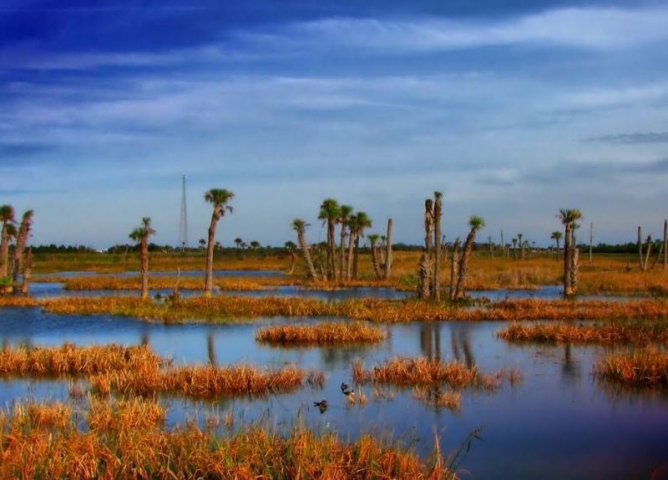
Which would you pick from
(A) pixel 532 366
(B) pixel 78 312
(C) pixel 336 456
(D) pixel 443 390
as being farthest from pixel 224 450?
(B) pixel 78 312

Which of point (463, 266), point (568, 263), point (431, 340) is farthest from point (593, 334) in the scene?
point (568, 263)

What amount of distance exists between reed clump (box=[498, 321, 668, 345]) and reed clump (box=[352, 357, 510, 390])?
295 inches

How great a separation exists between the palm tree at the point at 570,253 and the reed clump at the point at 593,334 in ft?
65.9

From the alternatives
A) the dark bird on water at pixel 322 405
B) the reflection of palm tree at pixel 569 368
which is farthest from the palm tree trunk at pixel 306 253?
the dark bird on water at pixel 322 405

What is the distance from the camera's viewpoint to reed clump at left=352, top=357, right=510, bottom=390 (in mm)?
16969

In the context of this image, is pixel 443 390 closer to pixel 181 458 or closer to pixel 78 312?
pixel 181 458

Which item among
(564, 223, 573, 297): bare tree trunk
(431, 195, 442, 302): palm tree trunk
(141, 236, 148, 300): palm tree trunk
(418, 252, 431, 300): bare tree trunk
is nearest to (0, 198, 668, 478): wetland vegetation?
(431, 195, 442, 302): palm tree trunk

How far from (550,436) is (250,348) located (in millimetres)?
12783

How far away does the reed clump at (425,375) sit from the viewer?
16969 mm

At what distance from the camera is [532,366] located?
19922mm

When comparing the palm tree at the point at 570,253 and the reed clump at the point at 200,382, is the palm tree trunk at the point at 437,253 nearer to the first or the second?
the palm tree at the point at 570,253

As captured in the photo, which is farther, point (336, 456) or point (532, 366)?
point (532, 366)

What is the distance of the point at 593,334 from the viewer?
24547 mm

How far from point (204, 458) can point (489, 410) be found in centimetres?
706
